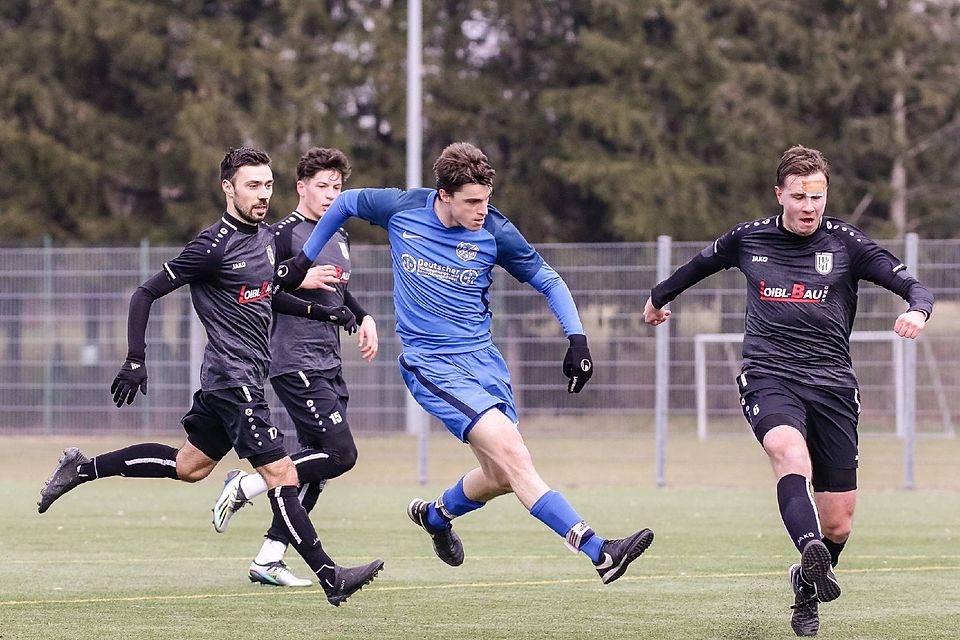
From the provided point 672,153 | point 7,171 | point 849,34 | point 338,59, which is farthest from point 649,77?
point 7,171

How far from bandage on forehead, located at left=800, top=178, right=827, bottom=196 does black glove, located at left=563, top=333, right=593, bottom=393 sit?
120cm

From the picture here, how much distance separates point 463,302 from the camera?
306 inches

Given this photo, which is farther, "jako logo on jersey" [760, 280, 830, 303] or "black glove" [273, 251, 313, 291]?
"black glove" [273, 251, 313, 291]

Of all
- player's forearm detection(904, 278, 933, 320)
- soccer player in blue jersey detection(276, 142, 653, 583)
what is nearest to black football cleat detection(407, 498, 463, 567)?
soccer player in blue jersey detection(276, 142, 653, 583)

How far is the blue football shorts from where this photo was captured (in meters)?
7.55

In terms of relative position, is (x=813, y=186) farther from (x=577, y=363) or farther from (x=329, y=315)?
(x=329, y=315)

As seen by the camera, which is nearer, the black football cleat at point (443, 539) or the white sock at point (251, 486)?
the black football cleat at point (443, 539)

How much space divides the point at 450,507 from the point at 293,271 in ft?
4.69

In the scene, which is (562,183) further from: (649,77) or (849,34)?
(849,34)

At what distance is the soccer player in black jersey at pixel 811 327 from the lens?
741cm

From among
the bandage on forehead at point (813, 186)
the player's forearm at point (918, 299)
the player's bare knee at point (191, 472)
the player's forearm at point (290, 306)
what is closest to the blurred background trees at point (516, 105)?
the player's forearm at point (290, 306)

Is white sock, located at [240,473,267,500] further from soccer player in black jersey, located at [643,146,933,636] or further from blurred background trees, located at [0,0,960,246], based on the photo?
blurred background trees, located at [0,0,960,246]

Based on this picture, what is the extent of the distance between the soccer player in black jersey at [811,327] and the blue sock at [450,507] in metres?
1.52

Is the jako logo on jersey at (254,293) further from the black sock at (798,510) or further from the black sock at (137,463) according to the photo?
the black sock at (798,510)
